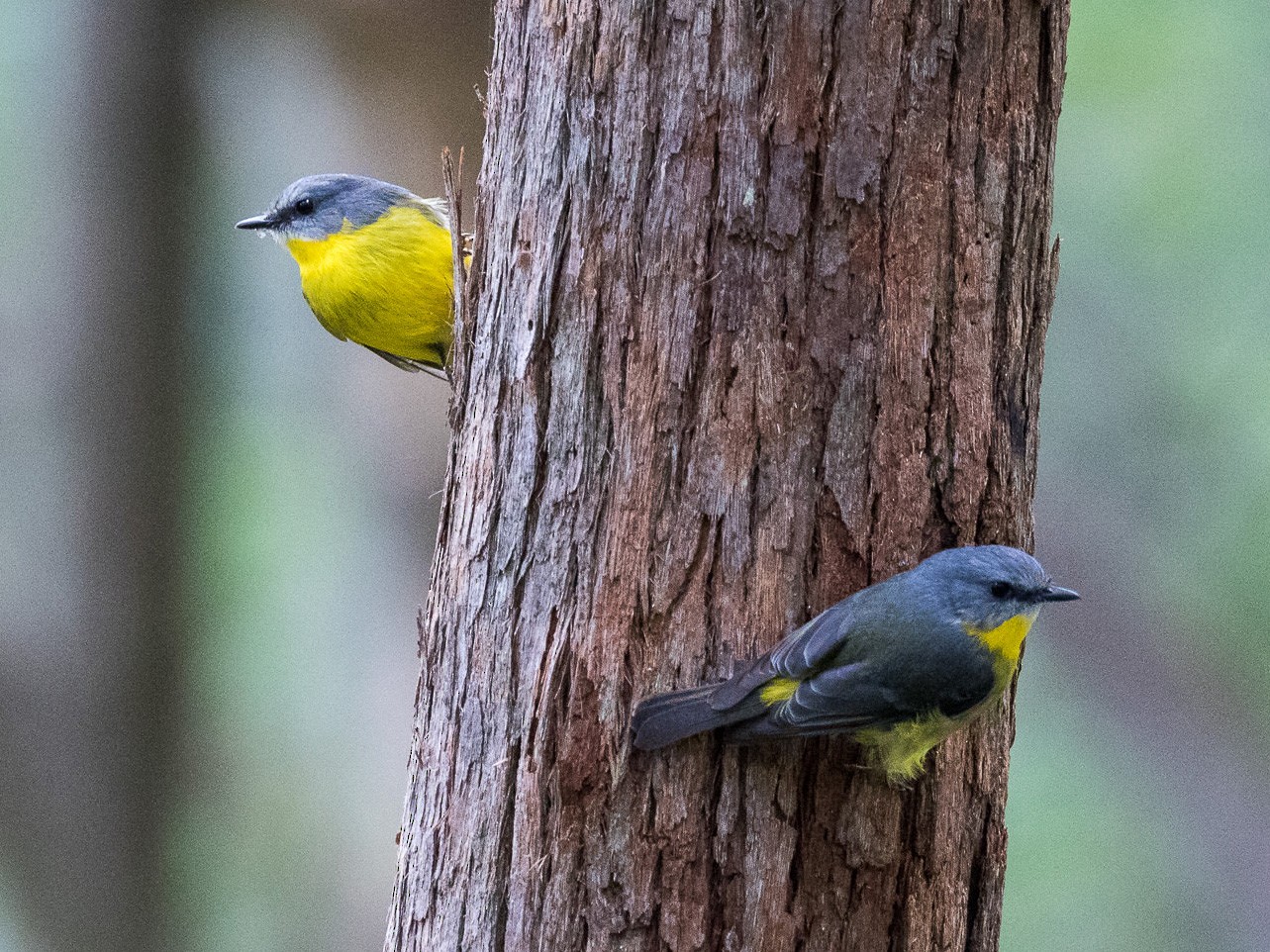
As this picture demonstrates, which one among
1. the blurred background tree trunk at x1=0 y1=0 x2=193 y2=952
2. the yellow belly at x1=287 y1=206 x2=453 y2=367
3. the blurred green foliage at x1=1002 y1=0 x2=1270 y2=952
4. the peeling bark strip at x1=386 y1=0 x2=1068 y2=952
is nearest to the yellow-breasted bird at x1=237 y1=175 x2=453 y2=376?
the yellow belly at x1=287 y1=206 x2=453 y2=367

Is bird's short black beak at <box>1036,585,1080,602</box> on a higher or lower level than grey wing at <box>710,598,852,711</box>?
higher

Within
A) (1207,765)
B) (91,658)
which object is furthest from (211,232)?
(1207,765)

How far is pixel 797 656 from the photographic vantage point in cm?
219

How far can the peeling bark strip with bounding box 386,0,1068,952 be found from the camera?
88.3 inches

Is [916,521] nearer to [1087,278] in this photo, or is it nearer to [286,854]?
[1087,278]

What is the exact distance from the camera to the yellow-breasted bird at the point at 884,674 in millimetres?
2180

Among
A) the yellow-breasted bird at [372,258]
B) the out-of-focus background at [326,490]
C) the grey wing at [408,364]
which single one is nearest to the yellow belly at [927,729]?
the yellow-breasted bird at [372,258]

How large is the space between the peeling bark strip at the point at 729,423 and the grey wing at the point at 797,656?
2.4 inches

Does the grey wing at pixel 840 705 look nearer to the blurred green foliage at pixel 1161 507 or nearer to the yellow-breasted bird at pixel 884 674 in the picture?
the yellow-breasted bird at pixel 884 674

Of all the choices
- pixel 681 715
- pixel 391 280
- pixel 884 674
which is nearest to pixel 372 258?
pixel 391 280

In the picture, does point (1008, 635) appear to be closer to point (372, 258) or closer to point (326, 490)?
point (372, 258)

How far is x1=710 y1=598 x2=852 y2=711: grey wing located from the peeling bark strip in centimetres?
6

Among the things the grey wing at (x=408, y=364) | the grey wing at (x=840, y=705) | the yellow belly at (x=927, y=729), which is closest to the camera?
the grey wing at (x=840, y=705)

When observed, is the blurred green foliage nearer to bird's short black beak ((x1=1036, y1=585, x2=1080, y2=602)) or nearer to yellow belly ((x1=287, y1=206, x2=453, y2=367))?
yellow belly ((x1=287, y1=206, x2=453, y2=367))
